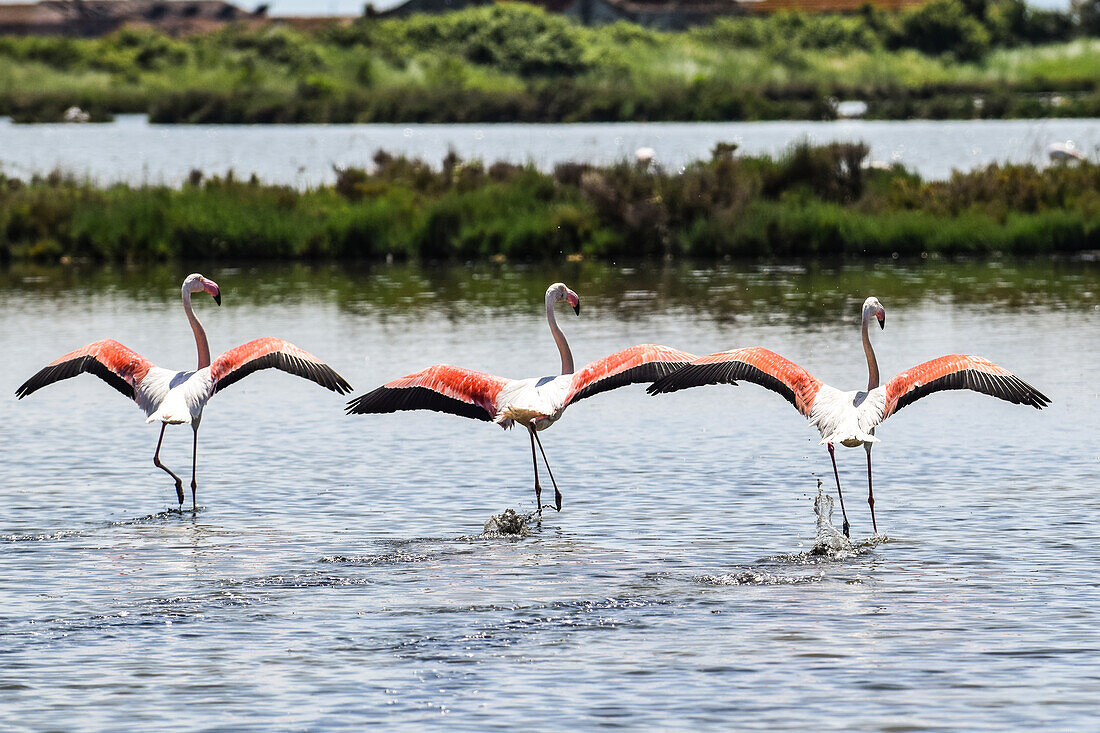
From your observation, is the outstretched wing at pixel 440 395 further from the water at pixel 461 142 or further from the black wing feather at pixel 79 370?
the water at pixel 461 142

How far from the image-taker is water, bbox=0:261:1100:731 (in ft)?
24.3

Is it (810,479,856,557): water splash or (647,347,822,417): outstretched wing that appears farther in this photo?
(647,347,822,417): outstretched wing

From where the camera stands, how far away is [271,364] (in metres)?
11.1

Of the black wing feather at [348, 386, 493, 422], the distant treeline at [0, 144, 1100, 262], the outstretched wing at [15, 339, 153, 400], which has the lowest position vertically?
the black wing feather at [348, 386, 493, 422]

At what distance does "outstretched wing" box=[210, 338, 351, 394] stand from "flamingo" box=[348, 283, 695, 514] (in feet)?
0.82

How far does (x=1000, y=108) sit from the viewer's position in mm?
64625

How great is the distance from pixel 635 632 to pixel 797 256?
2016cm

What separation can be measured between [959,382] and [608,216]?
18.4 meters

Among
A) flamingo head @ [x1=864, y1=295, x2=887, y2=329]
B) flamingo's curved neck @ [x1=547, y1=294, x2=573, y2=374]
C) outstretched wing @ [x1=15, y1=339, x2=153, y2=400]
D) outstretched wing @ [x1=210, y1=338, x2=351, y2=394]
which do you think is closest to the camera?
flamingo head @ [x1=864, y1=295, x2=887, y2=329]

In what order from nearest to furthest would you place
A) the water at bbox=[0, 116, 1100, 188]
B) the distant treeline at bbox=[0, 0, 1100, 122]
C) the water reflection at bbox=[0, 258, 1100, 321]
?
the water reflection at bbox=[0, 258, 1100, 321] < the water at bbox=[0, 116, 1100, 188] < the distant treeline at bbox=[0, 0, 1100, 122]

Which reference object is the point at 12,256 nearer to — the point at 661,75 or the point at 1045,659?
the point at 1045,659

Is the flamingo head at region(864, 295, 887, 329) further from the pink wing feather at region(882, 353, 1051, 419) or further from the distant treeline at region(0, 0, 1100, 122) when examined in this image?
the distant treeline at region(0, 0, 1100, 122)

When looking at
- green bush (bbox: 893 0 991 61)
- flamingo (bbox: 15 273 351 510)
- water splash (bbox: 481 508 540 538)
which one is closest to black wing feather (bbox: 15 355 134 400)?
flamingo (bbox: 15 273 351 510)

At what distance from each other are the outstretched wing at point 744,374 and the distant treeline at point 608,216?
17.3 m
